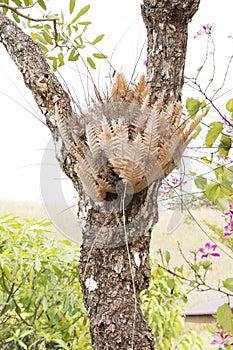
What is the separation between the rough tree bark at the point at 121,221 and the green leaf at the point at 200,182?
20 cm

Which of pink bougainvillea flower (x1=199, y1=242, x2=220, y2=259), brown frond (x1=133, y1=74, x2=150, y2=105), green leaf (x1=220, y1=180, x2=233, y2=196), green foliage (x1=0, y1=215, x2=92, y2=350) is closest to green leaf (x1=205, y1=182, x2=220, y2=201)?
green leaf (x1=220, y1=180, x2=233, y2=196)

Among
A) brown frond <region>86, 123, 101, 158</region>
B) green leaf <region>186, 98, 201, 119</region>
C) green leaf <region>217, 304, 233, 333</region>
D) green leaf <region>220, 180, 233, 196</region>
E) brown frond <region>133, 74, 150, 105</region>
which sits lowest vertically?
green leaf <region>217, 304, 233, 333</region>

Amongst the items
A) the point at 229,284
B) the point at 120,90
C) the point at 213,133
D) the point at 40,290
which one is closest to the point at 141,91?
the point at 120,90

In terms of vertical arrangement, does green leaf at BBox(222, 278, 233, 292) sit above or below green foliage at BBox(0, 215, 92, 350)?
below

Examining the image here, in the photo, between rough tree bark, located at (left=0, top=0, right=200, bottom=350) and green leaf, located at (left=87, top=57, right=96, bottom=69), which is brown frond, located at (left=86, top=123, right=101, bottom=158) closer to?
rough tree bark, located at (left=0, top=0, right=200, bottom=350)

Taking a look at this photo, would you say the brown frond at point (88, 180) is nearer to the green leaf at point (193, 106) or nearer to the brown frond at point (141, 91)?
the brown frond at point (141, 91)

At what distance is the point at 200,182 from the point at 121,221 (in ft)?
0.92

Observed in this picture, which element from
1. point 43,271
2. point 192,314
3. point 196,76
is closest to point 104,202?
point 196,76

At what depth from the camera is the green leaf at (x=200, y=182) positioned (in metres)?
1.06

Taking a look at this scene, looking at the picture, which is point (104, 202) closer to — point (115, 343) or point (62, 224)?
point (62, 224)

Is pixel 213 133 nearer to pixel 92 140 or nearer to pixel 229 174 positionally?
pixel 229 174

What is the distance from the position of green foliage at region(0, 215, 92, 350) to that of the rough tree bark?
0.81 meters

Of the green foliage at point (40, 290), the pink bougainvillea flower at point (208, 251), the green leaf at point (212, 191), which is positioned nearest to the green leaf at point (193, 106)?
the green leaf at point (212, 191)

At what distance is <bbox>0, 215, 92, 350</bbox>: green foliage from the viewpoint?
174 centimetres
